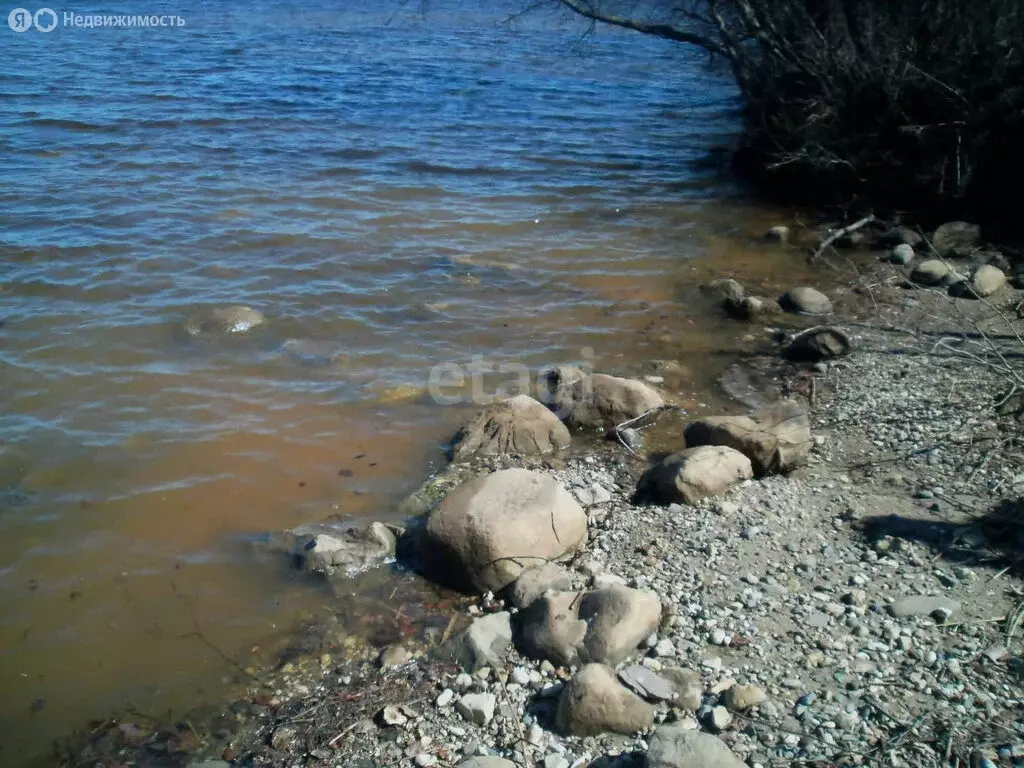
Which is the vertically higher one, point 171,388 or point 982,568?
point 982,568

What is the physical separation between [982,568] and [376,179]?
9.67 metres

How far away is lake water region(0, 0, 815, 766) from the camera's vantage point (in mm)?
5207

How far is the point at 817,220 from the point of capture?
1176 cm

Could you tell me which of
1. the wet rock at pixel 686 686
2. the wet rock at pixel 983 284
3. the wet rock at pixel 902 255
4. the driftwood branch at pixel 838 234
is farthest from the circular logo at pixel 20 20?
the wet rock at pixel 686 686

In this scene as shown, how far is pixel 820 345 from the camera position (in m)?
7.59

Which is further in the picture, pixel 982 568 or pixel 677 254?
pixel 677 254

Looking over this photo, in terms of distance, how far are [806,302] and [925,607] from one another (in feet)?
16.1

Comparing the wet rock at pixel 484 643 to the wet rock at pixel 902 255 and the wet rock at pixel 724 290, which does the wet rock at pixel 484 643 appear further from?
the wet rock at pixel 902 255

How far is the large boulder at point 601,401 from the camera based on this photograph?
6.80 m

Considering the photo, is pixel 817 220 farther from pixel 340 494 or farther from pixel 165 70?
pixel 165 70

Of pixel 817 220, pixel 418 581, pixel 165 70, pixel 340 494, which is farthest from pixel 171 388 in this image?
pixel 165 70

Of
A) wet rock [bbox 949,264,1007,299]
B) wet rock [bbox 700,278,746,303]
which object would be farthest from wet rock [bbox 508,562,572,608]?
wet rock [bbox 949,264,1007,299]

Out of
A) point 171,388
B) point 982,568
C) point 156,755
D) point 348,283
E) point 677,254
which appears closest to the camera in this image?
point 156,755

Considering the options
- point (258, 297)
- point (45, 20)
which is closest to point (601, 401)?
point (258, 297)
